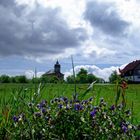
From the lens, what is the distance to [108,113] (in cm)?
478

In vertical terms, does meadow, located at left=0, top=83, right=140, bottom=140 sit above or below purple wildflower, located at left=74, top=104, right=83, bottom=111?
below

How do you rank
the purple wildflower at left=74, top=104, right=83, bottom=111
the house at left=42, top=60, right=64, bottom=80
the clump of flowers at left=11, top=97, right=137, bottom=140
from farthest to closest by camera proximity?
the house at left=42, top=60, right=64, bottom=80 → the purple wildflower at left=74, top=104, right=83, bottom=111 → the clump of flowers at left=11, top=97, right=137, bottom=140

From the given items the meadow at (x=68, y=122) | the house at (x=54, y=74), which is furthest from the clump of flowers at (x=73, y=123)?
the house at (x=54, y=74)

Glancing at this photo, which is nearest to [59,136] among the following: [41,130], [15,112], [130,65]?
[41,130]

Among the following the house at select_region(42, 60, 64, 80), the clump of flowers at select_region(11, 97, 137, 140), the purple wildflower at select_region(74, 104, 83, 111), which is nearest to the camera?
the clump of flowers at select_region(11, 97, 137, 140)

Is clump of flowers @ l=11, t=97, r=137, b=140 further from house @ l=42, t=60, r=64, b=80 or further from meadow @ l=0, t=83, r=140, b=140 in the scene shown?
house @ l=42, t=60, r=64, b=80

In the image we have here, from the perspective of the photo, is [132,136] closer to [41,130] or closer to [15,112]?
[41,130]

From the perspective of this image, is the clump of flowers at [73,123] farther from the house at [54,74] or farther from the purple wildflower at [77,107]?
the house at [54,74]

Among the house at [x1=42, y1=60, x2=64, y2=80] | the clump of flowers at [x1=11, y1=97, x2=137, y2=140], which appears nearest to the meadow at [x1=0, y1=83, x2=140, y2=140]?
the clump of flowers at [x1=11, y1=97, x2=137, y2=140]

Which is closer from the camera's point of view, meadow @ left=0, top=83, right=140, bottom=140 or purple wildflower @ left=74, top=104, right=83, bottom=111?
meadow @ left=0, top=83, right=140, bottom=140

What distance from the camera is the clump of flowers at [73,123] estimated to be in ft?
14.4

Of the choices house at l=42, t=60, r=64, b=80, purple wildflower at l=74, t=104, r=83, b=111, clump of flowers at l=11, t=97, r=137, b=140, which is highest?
house at l=42, t=60, r=64, b=80

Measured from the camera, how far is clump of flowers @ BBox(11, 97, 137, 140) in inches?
173

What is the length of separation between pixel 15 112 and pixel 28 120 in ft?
2.92
